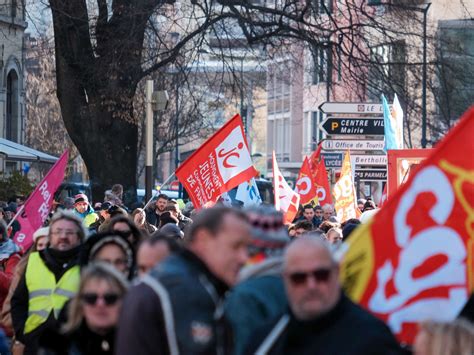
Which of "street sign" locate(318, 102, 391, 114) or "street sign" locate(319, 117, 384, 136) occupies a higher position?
"street sign" locate(318, 102, 391, 114)

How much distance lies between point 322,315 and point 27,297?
409cm

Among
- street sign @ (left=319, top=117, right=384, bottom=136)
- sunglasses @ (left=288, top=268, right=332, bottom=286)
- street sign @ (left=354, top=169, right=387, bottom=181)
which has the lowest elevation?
sunglasses @ (left=288, top=268, right=332, bottom=286)

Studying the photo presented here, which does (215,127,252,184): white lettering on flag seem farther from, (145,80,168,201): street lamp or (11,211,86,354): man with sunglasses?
(11,211,86,354): man with sunglasses

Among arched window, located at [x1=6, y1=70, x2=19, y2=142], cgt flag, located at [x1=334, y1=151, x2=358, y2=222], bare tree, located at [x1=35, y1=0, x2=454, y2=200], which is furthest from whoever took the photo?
arched window, located at [x1=6, y1=70, x2=19, y2=142]

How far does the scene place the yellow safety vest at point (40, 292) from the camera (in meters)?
8.65

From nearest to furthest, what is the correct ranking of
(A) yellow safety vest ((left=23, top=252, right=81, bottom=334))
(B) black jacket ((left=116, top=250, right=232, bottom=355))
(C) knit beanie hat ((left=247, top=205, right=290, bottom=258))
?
(B) black jacket ((left=116, top=250, right=232, bottom=355))
(C) knit beanie hat ((left=247, top=205, right=290, bottom=258))
(A) yellow safety vest ((left=23, top=252, right=81, bottom=334))

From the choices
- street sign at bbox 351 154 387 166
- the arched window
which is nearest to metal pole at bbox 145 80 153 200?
street sign at bbox 351 154 387 166

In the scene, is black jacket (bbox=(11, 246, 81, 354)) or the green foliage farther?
the green foliage

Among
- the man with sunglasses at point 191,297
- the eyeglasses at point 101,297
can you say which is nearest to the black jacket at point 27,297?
the eyeglasses at point 101,297

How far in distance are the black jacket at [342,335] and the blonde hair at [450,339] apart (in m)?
0.18

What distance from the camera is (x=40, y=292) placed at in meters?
8.84

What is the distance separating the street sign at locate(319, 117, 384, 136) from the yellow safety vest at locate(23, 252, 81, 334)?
15.5 meters

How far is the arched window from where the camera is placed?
45188 mm

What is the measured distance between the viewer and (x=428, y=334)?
16.8ft
